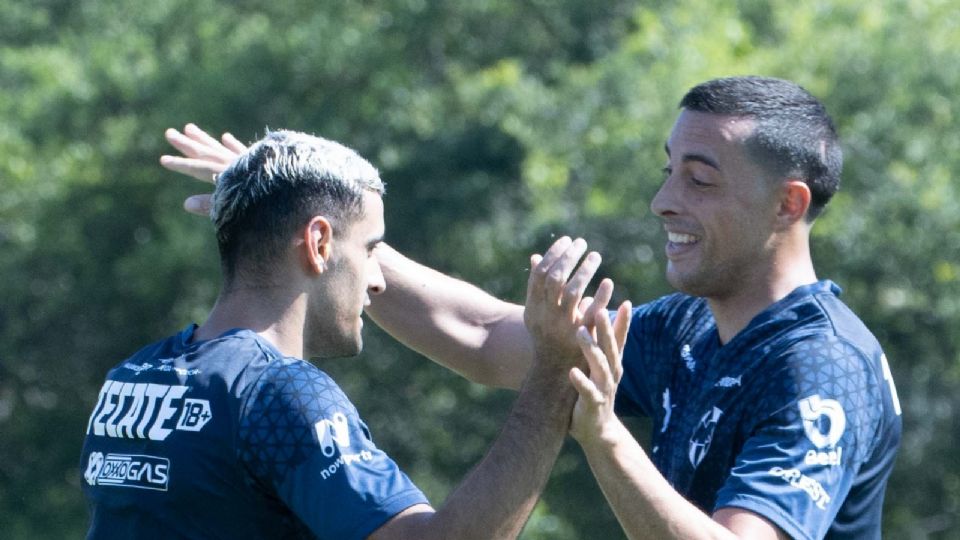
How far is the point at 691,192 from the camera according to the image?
4.51 meters

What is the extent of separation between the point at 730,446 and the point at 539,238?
12.1m

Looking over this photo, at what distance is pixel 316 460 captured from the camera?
3609 mm

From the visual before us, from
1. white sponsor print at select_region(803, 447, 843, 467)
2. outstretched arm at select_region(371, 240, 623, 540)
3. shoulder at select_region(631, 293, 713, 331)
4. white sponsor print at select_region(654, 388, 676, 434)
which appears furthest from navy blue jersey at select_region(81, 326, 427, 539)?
shoulder at select_region(631, 293, 713, 331)

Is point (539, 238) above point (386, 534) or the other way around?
the other way around

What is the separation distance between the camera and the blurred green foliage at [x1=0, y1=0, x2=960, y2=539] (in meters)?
15.1

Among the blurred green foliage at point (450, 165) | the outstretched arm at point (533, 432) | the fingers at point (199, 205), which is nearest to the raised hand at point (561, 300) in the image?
the outstretched arm at point (533, 432)

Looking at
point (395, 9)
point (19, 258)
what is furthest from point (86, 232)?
point (395, 9)

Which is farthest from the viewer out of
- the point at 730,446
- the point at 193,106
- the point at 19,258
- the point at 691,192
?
the point at 19,258

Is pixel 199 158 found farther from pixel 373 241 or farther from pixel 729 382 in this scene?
pixel 729 382

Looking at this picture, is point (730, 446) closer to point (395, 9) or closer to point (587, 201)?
point (587, 201)

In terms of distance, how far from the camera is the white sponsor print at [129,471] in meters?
3.69

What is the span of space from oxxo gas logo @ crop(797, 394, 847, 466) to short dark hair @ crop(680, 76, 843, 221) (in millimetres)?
648

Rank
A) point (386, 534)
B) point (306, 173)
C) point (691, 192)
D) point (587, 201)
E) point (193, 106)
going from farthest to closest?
1. point (193, 106)
2. point (587, 201)
3. point (691, 192)
4. point (306, 173)
5. point (386, 534)

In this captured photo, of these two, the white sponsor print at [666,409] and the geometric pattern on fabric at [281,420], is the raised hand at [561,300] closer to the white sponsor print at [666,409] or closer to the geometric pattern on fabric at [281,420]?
the geometric pattern on fabric at [281,420]
